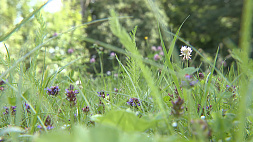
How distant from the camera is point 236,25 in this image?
1245 cm

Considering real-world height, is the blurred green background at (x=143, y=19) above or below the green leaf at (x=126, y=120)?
above

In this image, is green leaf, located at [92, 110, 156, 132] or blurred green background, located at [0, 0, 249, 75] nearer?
green leaf, located at [92, 110, 156, 132]

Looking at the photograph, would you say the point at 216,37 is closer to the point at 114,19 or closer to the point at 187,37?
the point at 187,37

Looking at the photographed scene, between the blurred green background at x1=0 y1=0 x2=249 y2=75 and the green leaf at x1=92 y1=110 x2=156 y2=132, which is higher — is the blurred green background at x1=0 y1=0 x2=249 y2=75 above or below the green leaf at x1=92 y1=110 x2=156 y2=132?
above

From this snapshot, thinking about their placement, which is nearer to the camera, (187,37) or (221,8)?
(221,8)

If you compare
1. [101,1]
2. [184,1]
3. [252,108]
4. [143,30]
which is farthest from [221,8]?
[252,108]

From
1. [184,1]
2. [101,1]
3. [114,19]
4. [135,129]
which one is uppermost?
[184,1]

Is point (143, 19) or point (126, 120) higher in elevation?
point (143, 19)

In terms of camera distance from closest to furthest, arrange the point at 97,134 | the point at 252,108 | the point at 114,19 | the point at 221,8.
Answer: the point at 97,134 < the point at 114,19 < the point at 252,108 < the point at 221,8

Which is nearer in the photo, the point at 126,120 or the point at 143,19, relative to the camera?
the point at 126,120

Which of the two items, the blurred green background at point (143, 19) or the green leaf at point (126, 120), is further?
the blurred green background at point (143, 19)

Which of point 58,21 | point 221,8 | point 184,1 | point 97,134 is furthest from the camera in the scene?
point 184,1

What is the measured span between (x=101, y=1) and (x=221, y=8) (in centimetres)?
714

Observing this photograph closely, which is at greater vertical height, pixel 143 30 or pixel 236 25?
pixel 236 25
